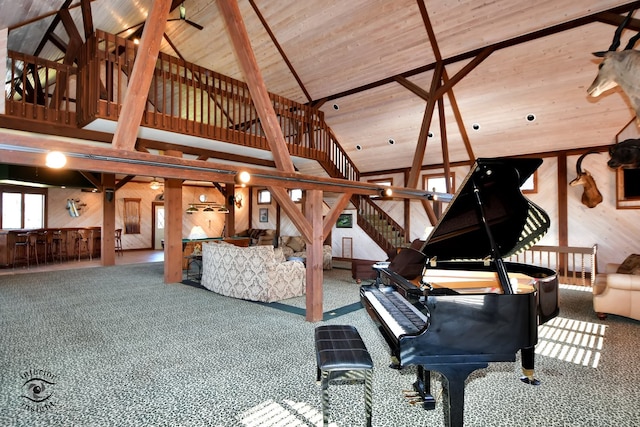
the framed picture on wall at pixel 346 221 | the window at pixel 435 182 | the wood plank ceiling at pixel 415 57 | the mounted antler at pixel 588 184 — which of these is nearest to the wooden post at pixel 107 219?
the wood plank ceiling at pixel 415 57

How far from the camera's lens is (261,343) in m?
3.85

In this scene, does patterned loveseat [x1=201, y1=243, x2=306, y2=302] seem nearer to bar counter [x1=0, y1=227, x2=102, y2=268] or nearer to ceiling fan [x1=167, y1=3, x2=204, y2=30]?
ceiling fan [x1=167, y1=3, x2=204, y2=30]

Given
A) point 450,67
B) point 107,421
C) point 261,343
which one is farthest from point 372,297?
point 450,67

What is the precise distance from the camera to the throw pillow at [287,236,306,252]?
11.3 m

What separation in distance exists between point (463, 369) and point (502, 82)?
6406 millimetres

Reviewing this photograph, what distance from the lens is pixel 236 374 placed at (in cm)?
306

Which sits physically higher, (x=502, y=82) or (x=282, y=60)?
(x=282, y=60)

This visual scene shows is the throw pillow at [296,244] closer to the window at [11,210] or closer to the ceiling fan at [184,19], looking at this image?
the ceiling fan at [184,19]

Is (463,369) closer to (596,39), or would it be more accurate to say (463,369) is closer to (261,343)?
(261,343)

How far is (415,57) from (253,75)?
398 centimetres

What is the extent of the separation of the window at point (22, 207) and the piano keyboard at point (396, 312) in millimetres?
12992

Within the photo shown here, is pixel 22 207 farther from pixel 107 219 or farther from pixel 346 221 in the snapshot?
pixel 346 221

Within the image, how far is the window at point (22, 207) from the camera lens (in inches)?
414

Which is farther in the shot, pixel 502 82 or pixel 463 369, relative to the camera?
pixel 502 82
